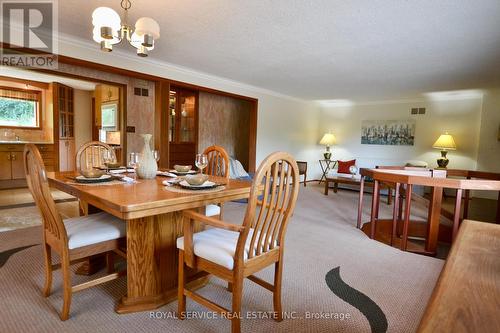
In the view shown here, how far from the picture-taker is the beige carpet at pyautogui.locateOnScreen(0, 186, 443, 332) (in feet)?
5.16

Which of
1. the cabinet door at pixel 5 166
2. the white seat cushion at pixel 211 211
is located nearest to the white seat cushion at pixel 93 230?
the white seat cushion at pixel 211 211

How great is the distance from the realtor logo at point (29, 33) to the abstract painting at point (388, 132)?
6757 mm

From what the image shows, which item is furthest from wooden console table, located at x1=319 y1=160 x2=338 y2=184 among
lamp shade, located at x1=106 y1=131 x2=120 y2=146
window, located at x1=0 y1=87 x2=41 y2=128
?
window, located at x1=0 y1=87 x2=41 y2=128

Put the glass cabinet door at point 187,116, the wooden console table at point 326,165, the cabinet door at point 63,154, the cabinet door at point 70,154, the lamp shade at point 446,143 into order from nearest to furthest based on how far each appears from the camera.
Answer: the glass cabinet door at point 187,116, the lamp shade at point 446,143, the cabinet door at point 63,154, the cabinet door at point 70,154, the wooden console table at point 326,165

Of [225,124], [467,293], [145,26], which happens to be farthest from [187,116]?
[467,293]

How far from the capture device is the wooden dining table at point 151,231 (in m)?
1.47

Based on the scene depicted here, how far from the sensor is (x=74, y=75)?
3.61 meters

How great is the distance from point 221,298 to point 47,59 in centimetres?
341

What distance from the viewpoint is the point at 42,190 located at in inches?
58.1

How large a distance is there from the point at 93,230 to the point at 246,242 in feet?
2.99

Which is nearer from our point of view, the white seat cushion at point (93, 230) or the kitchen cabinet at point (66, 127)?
the white seat cushion at point (93, 230)

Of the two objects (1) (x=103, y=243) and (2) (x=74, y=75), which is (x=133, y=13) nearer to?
(2) (x=74, y=75)

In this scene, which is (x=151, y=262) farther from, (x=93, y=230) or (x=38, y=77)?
(x=38, y=77)

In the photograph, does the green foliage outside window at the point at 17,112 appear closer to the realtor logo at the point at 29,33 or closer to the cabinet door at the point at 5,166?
the cabinet door at the point at 5,166
